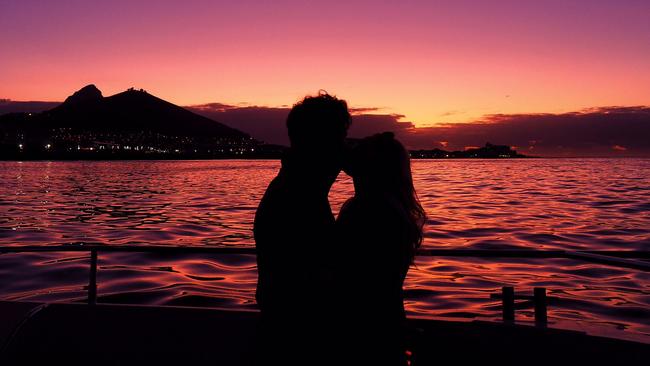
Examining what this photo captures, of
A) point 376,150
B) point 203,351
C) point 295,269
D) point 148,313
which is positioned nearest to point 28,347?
point 148,313

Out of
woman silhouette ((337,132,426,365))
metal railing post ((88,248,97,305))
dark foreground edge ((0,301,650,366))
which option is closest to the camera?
woman silhouette ((337,132,426,365))

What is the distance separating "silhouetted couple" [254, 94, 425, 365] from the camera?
89.0 inches

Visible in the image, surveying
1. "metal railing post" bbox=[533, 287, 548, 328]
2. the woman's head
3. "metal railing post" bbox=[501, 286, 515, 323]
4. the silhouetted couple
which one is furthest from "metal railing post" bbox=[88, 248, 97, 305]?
"metal railing post" bbox=[533, 287, 548, 328]

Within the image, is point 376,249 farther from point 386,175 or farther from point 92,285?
point 92,285

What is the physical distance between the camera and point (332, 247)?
7.86 ft

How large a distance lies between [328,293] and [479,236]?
16.8 meters

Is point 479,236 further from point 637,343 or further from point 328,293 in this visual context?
point 328,293

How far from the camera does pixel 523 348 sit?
3357 mm

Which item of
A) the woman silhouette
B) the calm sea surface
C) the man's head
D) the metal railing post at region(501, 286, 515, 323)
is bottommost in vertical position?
the calm sea surface

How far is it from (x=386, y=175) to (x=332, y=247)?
455 millimetres

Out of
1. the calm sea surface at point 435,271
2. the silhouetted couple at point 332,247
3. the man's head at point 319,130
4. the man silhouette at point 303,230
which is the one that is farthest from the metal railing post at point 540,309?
the man's head at point 319,130

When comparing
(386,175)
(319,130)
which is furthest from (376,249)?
(319,130)

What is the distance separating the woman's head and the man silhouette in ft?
0.83

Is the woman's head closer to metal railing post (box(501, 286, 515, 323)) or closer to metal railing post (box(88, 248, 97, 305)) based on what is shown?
metal railing post (box(501, 286, 515, 323))
